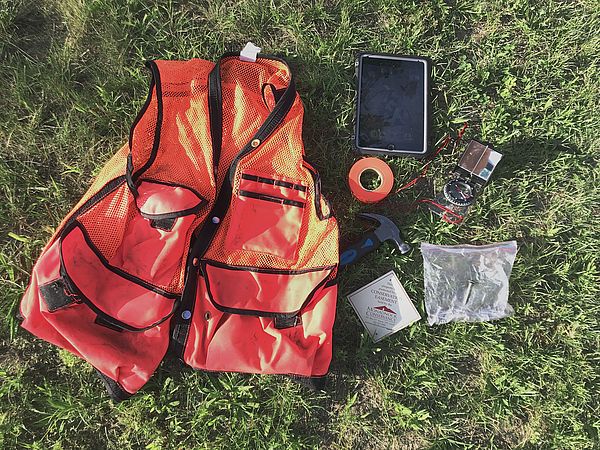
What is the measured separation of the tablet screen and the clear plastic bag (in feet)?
2.20

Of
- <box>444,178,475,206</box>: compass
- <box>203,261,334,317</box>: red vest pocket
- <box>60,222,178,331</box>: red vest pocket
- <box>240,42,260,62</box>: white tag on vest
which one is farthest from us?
<box>444,178,475,206</box>: compass

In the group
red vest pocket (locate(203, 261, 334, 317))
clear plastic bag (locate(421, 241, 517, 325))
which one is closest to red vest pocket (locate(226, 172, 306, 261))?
red vest pocket (locate(203, 261, 334, 317))

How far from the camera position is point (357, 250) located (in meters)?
2.88

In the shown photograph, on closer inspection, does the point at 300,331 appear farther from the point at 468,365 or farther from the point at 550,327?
the point at 550,327

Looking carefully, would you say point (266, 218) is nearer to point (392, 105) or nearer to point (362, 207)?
point (362, 207)

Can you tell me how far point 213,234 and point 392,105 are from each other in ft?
4.51

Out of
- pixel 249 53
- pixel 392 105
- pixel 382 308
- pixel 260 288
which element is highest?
pixel 249 53

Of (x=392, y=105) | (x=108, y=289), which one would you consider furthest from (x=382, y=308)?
(x=108, y=289)

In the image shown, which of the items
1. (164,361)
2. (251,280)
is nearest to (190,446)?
(164,361)

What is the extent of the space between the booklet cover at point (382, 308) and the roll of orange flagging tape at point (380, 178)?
49cm

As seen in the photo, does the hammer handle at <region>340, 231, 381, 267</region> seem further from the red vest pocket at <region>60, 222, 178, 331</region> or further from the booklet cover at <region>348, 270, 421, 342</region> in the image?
the red vest pocket at <region>60, 222, 178, 331</region>

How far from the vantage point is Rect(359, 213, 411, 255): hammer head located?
2.91 m

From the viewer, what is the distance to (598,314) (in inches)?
120

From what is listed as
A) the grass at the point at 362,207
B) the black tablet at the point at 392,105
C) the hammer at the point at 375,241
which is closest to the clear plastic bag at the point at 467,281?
the grass at the point at 362,207
